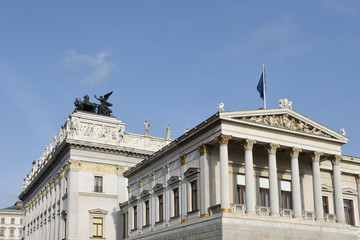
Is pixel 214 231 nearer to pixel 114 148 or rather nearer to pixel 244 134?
pixel 244 134

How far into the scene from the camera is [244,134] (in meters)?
37.5

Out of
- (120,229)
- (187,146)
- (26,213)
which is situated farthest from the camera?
(26,213)

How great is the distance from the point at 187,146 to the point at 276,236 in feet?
31.4

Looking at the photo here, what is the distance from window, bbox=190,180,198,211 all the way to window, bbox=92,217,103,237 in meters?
20.4

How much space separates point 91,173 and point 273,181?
26632mm

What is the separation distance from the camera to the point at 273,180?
123 feet

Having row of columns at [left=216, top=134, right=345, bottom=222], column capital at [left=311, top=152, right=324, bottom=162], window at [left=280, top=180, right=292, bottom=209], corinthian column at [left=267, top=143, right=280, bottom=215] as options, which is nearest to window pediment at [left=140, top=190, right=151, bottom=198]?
row of columns at [left=216, top=134, right=345, bottom=222]

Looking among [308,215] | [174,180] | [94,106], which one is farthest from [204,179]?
[94,106]

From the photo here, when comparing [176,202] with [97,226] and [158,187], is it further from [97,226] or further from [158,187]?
[97,226]

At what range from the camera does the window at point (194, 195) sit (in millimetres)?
38875

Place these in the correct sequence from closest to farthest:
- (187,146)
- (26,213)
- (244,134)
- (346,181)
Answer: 1. (244,134)
2. (187,146)
3. (346,181)
4. (26,213)

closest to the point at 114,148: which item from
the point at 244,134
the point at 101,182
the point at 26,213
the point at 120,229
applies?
the point at 101,182

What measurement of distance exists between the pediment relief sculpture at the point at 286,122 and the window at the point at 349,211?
9.61 meters

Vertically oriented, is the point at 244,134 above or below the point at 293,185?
above
